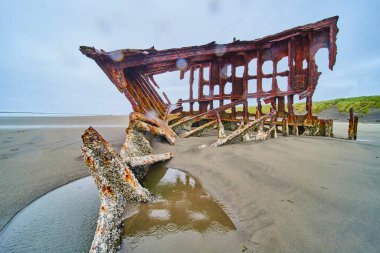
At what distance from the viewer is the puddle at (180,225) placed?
155 centimetres

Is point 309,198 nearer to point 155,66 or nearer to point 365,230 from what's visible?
point 365,230

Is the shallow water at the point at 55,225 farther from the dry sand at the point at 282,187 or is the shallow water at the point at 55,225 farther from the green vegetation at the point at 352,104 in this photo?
the green vegetation at the point at 352,104

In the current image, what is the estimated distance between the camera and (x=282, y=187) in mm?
2174

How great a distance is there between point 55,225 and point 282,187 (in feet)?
8.06

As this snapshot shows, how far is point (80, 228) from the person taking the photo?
193cm

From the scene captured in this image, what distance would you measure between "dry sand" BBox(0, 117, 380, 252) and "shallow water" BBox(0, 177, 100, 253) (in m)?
0.22

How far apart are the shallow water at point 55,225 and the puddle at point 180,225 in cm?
44

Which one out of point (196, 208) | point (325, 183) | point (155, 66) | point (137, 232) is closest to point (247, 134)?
point (325, 183)

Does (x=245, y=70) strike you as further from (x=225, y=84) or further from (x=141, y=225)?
(x=141, y=225)

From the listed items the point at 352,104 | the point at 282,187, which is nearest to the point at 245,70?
the point at 282,187

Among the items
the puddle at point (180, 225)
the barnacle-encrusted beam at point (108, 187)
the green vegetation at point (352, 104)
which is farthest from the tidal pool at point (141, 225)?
the green vegetation at point (352, 104)

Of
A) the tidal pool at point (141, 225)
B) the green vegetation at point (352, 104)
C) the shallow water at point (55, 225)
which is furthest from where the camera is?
the green vegetation at point (352, 104)

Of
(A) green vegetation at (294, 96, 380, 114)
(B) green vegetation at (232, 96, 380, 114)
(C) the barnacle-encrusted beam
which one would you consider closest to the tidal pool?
(C) the barnacle-encrusted beam

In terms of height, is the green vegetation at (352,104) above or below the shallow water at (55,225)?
below
